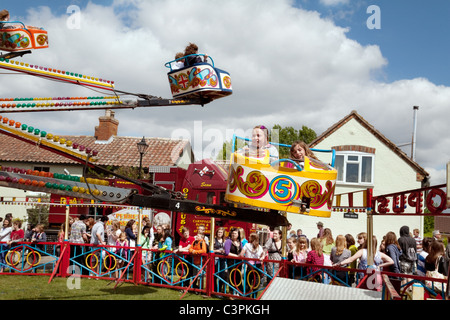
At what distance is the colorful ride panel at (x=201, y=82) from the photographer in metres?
5.50

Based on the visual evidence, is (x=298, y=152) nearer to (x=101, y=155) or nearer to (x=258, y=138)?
(x=258, y=138)

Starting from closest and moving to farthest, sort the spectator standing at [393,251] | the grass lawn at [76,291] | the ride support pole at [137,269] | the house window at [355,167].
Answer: the spectator standing at [393,251] < the grass lawn at [76,291] < the ride support pole at [137,269] < the house window at [355,167]

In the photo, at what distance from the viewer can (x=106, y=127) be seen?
3045cm

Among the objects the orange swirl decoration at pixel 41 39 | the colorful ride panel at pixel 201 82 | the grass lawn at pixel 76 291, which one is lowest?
the grass lawn at pixel 76 291

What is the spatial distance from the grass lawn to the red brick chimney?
2061 cm

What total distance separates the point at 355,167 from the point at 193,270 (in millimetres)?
13660

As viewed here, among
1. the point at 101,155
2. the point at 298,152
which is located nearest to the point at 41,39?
the point at 298,152

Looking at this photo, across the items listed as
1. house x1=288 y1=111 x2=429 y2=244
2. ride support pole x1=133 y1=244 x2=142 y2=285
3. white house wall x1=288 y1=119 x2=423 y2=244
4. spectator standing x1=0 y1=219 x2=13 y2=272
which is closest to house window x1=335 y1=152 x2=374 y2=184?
house x1=288 y1=111 x2=429 y2=244

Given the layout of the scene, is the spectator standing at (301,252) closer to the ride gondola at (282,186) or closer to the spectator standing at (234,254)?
the spectator standing at (234,254)

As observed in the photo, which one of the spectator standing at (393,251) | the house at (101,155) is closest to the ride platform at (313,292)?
the spectator standing at (393,251)

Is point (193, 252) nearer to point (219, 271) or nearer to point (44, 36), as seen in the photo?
point (219, 271)

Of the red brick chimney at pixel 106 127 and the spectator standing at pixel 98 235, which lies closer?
the spectator standing at pixel 98 235

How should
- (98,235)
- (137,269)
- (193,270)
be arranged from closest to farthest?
(193,270) → (137,269) → (98,235)

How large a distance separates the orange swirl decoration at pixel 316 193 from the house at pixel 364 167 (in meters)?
16.2
